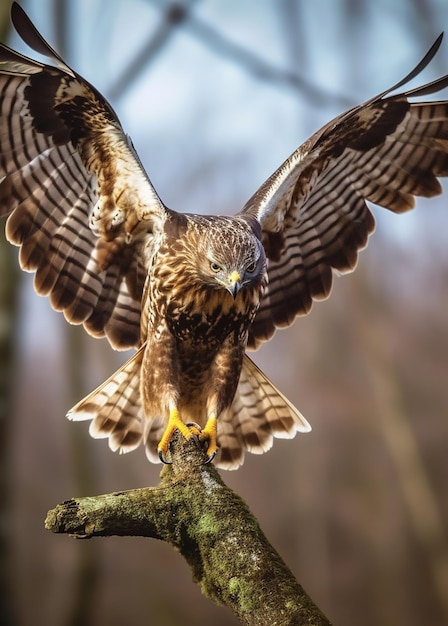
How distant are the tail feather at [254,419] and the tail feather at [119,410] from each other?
35cm

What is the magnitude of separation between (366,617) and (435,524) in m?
1.01

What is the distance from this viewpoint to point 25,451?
6.69 metres

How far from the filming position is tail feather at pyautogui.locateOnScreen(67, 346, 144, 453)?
2895mm

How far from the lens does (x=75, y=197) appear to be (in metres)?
2.87

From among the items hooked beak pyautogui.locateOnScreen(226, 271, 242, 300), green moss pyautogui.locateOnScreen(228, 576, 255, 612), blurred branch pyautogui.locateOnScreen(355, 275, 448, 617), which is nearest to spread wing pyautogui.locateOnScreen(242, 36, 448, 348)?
hooked beak pyautogui.locateOnScreen(226, 271, 242, 300)

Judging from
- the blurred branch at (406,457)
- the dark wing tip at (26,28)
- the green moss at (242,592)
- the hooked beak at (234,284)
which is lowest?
the blurred branch at (406,457)

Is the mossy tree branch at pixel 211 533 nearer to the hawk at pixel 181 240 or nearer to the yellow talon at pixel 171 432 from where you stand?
the yellow talon at pixel 171 432

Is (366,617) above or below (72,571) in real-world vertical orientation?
below

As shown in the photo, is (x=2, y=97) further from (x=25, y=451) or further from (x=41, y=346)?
(x=25, y=451)

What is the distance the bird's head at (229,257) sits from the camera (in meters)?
2.35

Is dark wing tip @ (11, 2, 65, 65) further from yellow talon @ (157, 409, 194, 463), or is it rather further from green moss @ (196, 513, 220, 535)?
green moss @ (196, 513, 220, 535)

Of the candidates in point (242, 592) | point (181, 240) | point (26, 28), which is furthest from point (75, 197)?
point (242, 592)

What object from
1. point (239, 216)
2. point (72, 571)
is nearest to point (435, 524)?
point (72, 571)

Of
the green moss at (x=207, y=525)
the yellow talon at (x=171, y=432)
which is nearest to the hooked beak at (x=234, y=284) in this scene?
the yellow talon at (x=171, y=432)
